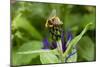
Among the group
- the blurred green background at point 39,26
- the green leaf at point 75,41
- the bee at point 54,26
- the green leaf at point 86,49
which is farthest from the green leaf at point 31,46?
the green leaf at point 86,49

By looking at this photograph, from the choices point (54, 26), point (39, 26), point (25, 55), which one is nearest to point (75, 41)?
point (54, 26)

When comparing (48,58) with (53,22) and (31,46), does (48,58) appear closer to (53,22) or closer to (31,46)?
(31,46)

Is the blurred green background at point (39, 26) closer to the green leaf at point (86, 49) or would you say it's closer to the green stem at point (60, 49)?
the green leaf at point (86, 49)

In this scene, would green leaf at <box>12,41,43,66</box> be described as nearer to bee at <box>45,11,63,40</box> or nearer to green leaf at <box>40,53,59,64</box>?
green leaf at <box>40,53,59,64</box>

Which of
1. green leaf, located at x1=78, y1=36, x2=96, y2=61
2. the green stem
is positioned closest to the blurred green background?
green leaf, located at x1=78, y1=36, x2=96, y2=61

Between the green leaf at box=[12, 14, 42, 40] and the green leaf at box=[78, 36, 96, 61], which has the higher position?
the green leaf at box=[12, 14, 42, 40]

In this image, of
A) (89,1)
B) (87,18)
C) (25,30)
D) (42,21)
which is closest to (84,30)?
(87,18)

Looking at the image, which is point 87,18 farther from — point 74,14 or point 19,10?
point 19,10
